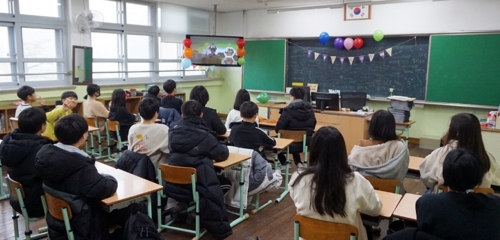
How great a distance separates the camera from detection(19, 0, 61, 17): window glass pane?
610cm

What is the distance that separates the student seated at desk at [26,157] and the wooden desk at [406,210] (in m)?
2.43

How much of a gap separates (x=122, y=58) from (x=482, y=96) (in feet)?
21.6

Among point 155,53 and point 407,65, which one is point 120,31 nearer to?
point 155,53

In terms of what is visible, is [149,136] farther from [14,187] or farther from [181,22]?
[181,22]

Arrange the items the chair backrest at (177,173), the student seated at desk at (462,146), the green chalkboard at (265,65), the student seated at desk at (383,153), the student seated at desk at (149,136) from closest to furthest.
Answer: the student seated at desk at (462,146) < the student seated at desk at (383,153) < the chair backrest at (177,173) < the student seated at desk at (149,136) < the green chalkboard at (265,65)

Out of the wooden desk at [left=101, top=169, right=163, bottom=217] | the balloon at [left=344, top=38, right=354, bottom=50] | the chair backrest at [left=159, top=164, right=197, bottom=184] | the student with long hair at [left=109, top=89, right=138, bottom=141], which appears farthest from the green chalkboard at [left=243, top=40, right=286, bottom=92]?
the wooden desk at [left=101, top=169, right=163, bottom=217]

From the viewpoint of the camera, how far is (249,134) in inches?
149

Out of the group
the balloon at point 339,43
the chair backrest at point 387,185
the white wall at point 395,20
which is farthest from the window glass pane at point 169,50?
the chair backrest at point 387,185

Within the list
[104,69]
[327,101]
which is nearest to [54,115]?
[104,69]

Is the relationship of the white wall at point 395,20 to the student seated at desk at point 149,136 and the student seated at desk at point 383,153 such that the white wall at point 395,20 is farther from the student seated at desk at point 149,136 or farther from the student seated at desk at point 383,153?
the student seated at desk at point 149,136

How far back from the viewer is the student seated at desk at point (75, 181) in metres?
2.15

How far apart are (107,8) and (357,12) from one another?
4800 mm

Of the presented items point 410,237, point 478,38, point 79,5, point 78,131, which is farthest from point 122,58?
point 410,237

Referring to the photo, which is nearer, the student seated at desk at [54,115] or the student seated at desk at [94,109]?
the student seated at desk at [54,115]
